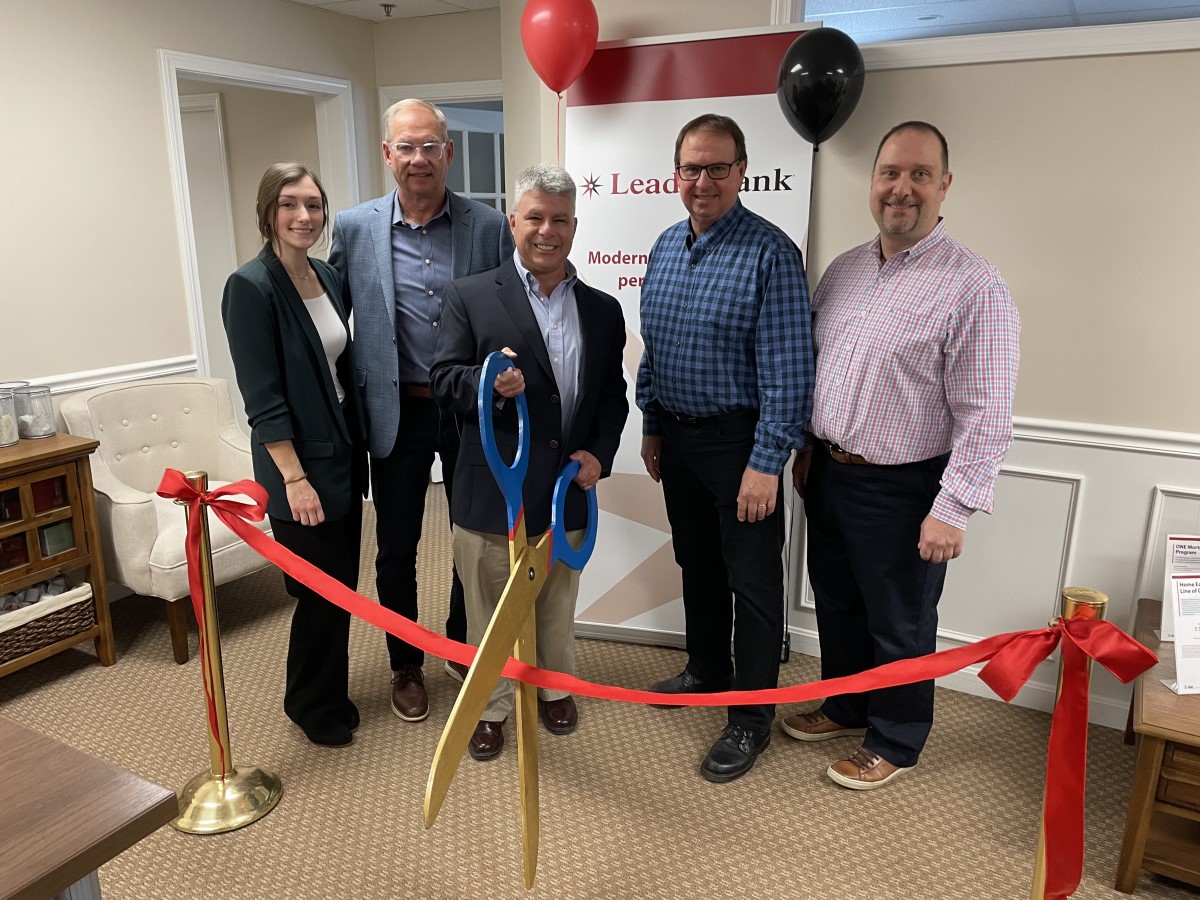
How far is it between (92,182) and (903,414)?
3.01m

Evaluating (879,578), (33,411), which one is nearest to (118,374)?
(33,411)

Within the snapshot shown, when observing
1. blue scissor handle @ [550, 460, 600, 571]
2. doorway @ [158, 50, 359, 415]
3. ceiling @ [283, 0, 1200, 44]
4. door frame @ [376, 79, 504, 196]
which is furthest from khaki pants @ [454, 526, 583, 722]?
door frame @ [376, 79, 504, 196]

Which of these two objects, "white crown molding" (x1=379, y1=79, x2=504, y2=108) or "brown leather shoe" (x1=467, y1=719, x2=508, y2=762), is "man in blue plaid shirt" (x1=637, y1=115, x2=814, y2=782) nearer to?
"brown leather shoe" (x1=467, y1=719, x2=508, y2=762)

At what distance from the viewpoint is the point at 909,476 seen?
2.01 meters

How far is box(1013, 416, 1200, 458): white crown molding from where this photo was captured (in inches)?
92.0

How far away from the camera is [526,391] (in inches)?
79.3

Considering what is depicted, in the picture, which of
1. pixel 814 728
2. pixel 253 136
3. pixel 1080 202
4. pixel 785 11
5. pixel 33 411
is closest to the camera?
pixel 1080 202

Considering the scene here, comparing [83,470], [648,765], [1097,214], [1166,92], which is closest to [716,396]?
[648,765]

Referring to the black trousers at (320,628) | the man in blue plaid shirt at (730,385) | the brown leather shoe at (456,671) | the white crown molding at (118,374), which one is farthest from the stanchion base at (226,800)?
the white crown molding at (118,374)

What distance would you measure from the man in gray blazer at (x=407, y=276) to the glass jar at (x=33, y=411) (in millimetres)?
1265

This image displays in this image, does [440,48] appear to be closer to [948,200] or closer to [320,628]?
[948,200]

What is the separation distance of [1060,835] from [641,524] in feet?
5.26

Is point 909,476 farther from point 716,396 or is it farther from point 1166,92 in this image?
point 1166,92

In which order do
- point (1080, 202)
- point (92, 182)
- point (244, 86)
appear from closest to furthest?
point (1080, 202)
point (92, 182)
point (244, 86)
